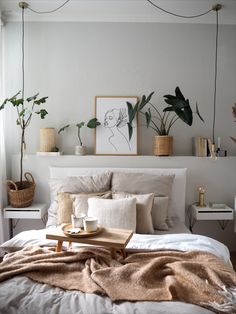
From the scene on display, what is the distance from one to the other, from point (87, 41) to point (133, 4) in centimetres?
65

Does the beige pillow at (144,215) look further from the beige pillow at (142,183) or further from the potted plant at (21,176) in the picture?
the potted plant at (21,176)

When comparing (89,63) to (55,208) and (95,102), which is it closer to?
(95,102)

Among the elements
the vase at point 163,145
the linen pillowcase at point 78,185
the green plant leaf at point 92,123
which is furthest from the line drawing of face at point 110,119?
the linen pillowcase at point 78,185

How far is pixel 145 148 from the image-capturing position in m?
3.55

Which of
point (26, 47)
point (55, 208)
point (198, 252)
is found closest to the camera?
point (198, 252)

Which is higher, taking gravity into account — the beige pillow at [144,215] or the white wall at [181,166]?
the white wall at [181,166]

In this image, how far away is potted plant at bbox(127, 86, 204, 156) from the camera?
3.24 meters

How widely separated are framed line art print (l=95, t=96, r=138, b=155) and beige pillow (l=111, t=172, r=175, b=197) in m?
0.46

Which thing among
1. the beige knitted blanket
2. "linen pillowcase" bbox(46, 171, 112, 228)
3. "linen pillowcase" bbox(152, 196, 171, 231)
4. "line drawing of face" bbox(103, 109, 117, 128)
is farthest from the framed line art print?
the beige knitted blanket

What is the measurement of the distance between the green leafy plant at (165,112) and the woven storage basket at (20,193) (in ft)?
4.12

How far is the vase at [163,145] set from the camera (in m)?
3.35

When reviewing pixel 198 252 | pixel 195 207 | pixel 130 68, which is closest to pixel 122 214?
pixel 198 252

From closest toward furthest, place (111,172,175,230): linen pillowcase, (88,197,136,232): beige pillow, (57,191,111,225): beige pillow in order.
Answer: (88,197,136,232): beige pillow → (57,191,111,225): beige pillow → (111,172,175,230): linen pillowcase

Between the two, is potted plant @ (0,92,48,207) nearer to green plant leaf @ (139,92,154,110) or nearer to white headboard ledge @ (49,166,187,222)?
white headboard ledge @ (49,166,187,222)
